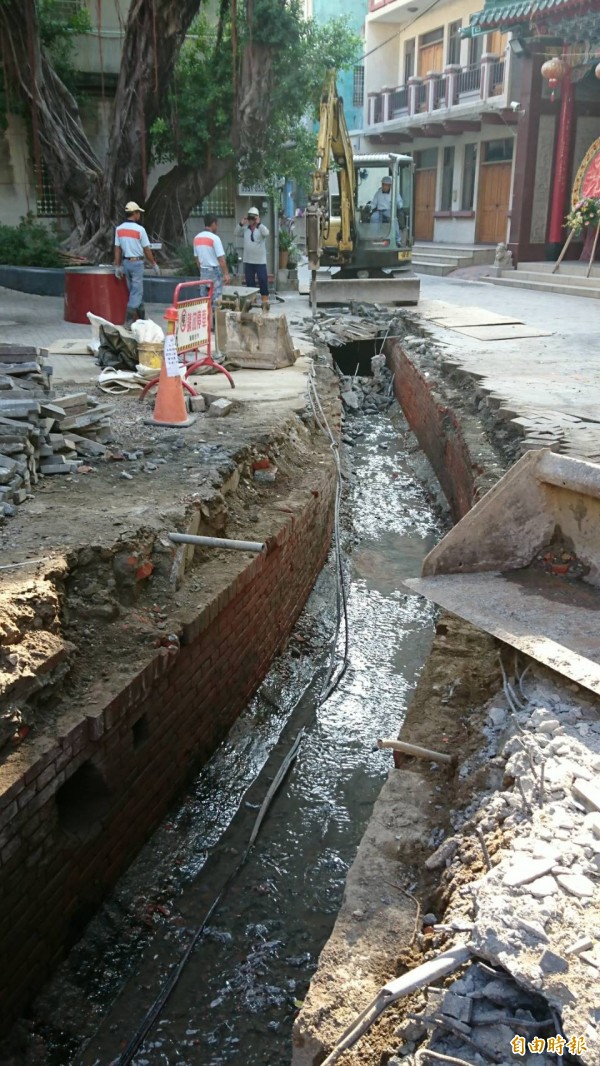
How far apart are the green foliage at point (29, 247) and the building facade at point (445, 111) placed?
1448 centimetres

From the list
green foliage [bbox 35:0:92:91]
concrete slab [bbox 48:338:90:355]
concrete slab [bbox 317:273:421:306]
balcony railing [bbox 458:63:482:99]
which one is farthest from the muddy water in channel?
balcony railing [bbox 458:63:482:99]

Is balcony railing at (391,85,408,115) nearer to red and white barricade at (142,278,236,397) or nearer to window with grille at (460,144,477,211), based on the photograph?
window with grille at (460,144,477,211)

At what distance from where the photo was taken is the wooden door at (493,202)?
90.6ft

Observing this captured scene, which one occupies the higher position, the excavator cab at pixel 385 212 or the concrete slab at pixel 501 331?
the excavator cab at pixel 385 212

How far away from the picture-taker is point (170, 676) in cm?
460

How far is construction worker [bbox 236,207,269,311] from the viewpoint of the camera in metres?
14.1

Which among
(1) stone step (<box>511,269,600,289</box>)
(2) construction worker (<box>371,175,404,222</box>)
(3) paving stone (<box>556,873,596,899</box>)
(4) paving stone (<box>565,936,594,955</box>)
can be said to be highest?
(2) construction worker (<box>371,175,404,222</box>)

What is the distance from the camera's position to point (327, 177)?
55.4 feet

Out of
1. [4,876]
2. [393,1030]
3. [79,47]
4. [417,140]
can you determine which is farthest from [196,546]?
[417,140]

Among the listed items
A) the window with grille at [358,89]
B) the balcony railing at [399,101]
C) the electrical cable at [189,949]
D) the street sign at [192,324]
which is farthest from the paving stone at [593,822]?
the window with grille at [358,89]

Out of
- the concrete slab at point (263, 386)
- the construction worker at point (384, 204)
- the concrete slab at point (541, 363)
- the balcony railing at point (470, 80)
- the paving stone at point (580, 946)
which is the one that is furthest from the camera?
the balcony railing at point (470, 80)

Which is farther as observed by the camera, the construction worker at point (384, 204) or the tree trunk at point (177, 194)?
the construction worker at point (384, 204)

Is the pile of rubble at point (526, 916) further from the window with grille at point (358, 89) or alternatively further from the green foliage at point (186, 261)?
the window with grille at point (358, 89)

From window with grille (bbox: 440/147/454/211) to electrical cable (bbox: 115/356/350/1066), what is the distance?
2467 centimetres
